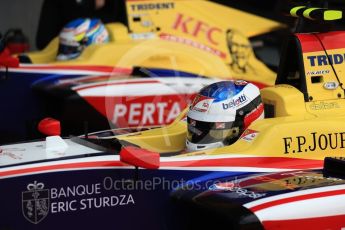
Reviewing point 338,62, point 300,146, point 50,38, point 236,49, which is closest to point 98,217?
point 300,146

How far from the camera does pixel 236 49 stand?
7.90m

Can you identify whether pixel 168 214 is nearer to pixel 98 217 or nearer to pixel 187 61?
pixel 98 217

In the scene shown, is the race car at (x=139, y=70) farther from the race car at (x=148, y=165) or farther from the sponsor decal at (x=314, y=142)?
the sponsor decal at (x=314, y=142)

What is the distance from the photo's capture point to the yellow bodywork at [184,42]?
24.4 feet

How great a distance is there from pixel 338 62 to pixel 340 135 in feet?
1.88

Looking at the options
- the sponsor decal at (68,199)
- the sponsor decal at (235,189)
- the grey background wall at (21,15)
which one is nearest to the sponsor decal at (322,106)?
the sponsor decal at (235,189)

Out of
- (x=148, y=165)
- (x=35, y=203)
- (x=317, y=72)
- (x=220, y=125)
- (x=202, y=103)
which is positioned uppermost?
(x=317, y=72)

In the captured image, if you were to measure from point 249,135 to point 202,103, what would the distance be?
1.07 ft

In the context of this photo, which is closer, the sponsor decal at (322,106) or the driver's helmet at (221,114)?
the driver's helmet at (221,114)

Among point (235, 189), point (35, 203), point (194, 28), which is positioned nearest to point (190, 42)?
point (194, 28)

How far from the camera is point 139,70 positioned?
723 cm

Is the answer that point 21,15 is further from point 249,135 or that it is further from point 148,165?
point 148,165

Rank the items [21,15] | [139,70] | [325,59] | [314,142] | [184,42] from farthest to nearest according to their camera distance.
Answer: [21,15] < [184,42] < [139,70] < [325,59] < [314,142]

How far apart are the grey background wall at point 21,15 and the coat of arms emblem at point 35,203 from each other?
6.31 m
